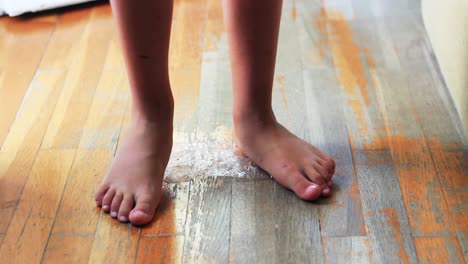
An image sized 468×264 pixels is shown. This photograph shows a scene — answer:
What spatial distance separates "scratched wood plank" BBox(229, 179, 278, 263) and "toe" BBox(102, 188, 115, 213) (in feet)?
0.69

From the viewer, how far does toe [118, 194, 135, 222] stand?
3.71 ft

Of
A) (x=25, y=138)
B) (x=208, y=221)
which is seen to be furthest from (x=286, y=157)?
(x=25, y=138)

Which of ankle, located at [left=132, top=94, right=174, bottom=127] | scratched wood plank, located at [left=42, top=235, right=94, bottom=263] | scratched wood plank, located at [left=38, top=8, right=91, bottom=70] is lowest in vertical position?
scratched wood plank, located at [left=38, top=8, right=91, bottom=70]

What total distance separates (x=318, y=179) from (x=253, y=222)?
0.14 metres

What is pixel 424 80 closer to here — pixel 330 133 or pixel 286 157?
pixel 330 133

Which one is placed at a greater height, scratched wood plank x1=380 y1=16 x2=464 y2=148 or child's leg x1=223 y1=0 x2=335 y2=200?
child's leg x1=223 y1=0 x2=335 y2=200

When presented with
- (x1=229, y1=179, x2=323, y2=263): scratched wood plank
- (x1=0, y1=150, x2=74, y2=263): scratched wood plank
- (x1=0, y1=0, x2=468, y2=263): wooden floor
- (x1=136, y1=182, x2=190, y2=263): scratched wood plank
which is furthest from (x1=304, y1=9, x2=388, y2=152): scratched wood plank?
(x1=0, y1=150, x2=74, y2=263): scratched wood plank

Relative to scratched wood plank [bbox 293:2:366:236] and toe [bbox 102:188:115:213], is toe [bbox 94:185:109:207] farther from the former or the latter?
scratched wood plank [bbox 293:2:366:236]

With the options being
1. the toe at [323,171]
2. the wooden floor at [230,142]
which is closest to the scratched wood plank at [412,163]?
the wooden floor at [230,142]

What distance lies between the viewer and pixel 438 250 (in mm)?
1063

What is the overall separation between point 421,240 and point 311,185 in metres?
0.21

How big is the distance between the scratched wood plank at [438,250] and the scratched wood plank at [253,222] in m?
0.23

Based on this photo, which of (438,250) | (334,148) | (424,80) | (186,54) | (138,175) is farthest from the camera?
(186,54)

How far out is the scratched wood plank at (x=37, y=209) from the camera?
109cm
